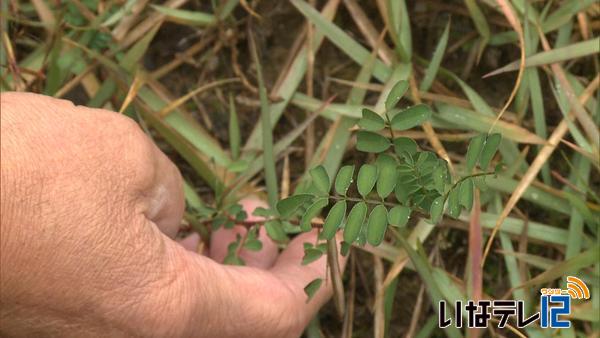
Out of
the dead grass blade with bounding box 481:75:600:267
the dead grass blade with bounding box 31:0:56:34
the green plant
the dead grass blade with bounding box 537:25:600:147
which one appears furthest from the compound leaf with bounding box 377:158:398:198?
the dead grass blade with bounding box 31:0:56:34

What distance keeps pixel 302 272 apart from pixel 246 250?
18 cm

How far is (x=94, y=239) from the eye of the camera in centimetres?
128

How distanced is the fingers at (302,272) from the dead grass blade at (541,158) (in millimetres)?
369

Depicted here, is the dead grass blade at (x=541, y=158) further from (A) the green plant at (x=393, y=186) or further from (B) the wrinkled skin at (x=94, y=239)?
(B) the wrinkled skin at (x=94, y=239)

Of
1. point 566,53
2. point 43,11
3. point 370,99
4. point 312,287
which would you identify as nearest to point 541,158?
point 566,53

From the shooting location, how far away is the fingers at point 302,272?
5.98 ft

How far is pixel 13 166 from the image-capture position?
1.18 m

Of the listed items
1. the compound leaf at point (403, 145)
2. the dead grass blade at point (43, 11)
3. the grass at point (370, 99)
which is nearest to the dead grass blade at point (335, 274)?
the grass at point (370, 99)

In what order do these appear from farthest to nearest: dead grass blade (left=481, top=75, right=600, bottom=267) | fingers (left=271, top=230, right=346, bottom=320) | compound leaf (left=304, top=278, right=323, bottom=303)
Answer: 1. dead grass blade (left=481, top=75, right=600, bottom=267)
2. fingers (left=271, top=230, right=346, bottom=320)
3. compound leaf (left=304, top=278, right=323, bottom=303)

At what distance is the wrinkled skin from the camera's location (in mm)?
1201

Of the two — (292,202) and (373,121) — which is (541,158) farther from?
(292,202)

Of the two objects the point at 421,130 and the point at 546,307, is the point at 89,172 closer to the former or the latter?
the point at 421,130

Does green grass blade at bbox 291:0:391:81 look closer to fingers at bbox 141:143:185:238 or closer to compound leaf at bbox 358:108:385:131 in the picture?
compound leaf at bbox 358:108:385:131

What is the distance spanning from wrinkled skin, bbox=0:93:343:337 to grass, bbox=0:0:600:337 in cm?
42
